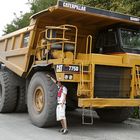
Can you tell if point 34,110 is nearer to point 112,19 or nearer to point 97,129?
point 97,129

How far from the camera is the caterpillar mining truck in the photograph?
369 inches

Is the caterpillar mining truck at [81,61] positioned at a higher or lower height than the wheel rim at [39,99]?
higher

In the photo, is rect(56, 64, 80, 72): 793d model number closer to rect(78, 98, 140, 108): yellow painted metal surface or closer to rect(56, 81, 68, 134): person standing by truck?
rect(56, 81, 68, 134): person standing by truck

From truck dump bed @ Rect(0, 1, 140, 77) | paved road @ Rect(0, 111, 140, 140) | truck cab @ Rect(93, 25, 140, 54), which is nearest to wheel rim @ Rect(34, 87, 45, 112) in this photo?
paved road @ Rect(0, 111, 140, 140)

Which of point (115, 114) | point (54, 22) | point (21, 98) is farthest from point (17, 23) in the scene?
point (115, 114)

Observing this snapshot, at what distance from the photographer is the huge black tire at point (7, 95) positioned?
1233 centimetres

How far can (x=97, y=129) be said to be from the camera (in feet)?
33.2

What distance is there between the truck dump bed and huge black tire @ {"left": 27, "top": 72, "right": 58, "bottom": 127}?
3.49 feet

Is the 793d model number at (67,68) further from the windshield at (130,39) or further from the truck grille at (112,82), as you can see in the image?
the windshield at (130,39)

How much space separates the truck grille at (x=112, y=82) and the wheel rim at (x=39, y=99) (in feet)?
4.32

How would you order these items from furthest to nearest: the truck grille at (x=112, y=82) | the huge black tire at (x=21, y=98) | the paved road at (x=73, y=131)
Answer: the huge black tire at (x=21, y=98) < the truck grille at (x=112, y=82) < the paved road at (x=73, y=131)

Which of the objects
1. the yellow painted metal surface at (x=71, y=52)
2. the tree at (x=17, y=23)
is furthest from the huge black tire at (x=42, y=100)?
the tree at (x=17, y=23)

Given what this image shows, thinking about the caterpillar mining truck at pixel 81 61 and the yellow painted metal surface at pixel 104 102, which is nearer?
the yellow painted metal surface at pixel 104 102

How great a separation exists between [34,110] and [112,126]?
2.04 m
